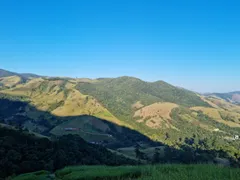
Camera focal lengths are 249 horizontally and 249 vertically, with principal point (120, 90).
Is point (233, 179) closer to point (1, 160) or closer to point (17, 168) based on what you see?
point (17, 168)

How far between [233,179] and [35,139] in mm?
100134

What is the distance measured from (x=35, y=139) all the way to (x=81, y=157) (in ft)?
78.8

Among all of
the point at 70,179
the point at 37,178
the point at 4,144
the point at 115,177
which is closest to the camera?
the point at 115,177

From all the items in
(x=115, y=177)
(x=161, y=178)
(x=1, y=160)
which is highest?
(x=161, y=178)

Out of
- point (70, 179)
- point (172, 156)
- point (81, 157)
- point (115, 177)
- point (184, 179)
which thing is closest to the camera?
point (184, 179)

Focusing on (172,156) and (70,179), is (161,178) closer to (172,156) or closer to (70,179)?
(70,179)

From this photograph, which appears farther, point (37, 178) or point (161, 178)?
point (37, 178)

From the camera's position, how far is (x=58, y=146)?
9162 centimetres

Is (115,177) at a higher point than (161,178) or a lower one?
lower

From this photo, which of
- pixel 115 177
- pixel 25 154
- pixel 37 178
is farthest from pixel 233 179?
pixel 25 154

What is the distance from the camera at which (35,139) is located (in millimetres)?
102750

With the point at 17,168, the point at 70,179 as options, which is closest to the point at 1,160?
the point at 17,168

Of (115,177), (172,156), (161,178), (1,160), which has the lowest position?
(172,156)

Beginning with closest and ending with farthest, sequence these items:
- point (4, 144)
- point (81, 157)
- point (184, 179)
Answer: point (184, 179)
point (4, 144)
point (81, 157)
